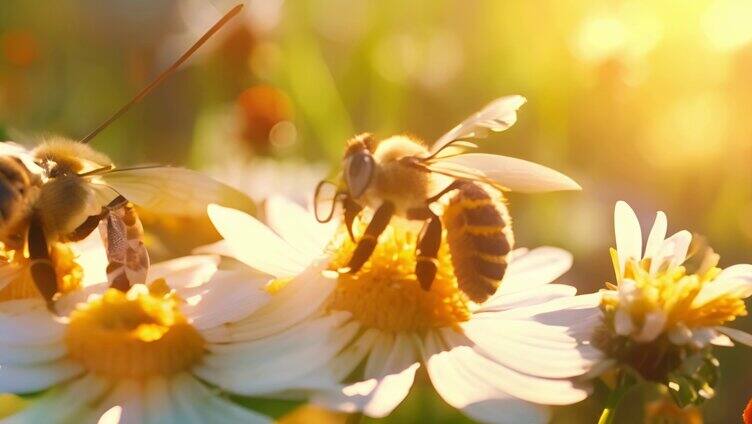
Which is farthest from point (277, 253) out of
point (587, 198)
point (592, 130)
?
point (592, 130)

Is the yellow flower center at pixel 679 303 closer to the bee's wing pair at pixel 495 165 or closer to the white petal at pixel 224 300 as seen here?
the bee's wing pair at pixel 495 165

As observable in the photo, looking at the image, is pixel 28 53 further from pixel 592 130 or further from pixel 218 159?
pixel 592 130

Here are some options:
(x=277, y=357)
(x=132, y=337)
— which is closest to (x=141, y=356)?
(x=132, y=337)

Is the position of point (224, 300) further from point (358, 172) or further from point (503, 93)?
point (503, 93)

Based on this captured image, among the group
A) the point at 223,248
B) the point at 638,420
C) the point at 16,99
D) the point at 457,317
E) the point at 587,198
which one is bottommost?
the point at 638,420

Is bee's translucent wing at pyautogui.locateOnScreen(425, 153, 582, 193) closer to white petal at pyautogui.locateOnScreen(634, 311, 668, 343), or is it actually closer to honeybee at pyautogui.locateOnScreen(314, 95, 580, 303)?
honeybee at pyautogui.locateOnScreen(314, 95, 580, 303)

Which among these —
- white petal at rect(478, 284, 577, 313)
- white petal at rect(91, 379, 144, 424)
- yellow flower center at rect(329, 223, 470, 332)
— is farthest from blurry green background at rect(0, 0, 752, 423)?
white petal at rect(91, 379, 144, 424)
